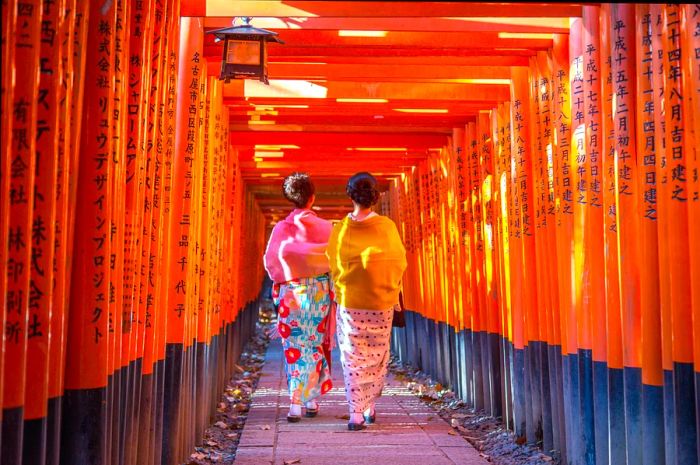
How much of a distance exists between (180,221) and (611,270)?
8.94 ft

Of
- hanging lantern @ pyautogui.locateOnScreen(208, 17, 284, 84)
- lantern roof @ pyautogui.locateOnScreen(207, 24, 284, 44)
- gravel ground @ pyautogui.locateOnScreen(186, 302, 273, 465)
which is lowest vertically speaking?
gravel ground @ pyautogui.locateOnScreen(186, 302, 273, 465)

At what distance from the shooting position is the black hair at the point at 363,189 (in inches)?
278

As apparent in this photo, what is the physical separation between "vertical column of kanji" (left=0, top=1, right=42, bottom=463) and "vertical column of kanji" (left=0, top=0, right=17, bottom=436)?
54mm

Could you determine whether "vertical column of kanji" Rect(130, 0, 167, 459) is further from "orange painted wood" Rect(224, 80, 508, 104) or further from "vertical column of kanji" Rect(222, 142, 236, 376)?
"vertical column of kanji" Rect(222, 142, 236, 376)

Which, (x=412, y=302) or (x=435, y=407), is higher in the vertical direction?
(x=412, y=302)

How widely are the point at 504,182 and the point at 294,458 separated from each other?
2931 mm

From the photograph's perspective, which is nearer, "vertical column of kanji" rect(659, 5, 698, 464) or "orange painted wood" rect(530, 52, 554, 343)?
Result: "vertical column of kanji" rect(659, 5, 698, 464)

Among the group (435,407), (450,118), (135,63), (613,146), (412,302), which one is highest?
(450,118)

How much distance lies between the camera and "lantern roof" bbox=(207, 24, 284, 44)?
568 centimetres

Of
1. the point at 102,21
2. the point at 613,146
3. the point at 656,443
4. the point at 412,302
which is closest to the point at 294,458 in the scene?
the point at 656,443

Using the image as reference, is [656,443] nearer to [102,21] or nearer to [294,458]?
[294,458]

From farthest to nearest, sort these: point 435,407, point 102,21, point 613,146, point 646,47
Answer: point 435,407
point 613,146
point 646,47
point 102,21

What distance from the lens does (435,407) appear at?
9.02 meters

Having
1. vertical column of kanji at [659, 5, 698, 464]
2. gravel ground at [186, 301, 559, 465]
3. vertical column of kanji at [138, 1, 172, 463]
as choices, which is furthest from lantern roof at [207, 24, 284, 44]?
gravel ground at [186, 301, 559, 465]
